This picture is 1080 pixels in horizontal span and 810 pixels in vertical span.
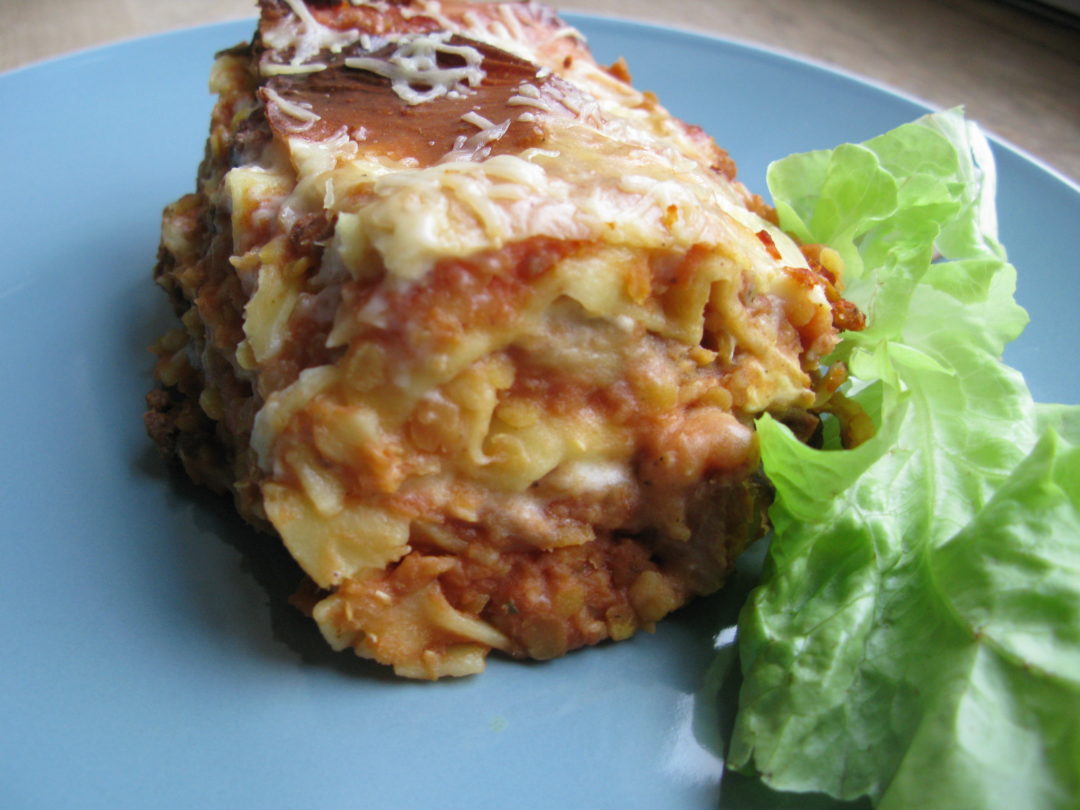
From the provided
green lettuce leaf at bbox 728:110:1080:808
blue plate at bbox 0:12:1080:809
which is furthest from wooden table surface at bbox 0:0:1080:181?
green lettuce leaf at bbox 728:110:1080:808

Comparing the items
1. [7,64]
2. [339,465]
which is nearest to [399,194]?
[339,465]

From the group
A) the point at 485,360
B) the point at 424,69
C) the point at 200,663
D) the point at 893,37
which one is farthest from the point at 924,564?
the point at 893,37

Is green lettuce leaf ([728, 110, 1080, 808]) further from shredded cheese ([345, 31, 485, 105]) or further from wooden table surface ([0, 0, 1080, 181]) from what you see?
wooden table surface ([0, 0, 1080, 181])

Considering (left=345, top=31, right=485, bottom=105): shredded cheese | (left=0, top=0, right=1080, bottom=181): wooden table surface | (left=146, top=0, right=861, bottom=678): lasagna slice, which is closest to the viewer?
(left=146, top=0, right=861, bottom=678): lasagna slice

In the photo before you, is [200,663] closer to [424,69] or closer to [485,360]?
[485,360]

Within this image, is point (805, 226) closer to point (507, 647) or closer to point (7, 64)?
point (507, 647)

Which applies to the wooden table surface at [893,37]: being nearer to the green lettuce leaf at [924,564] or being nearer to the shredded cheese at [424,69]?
the green lettuce leaf at [924,564]

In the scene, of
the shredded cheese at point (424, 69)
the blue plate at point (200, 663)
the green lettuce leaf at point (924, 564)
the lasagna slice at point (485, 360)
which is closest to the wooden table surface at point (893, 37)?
the blue plate at point (200, 663)

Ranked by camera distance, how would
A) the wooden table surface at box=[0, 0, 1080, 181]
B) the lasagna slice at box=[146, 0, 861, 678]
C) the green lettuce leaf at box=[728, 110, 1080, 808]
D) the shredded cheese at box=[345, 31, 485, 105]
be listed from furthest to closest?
the wooden table surface at box=[0, 0, 1080, 181] → the shredded cheese at box=[345, 31, 485, 105] → the lasagna slice at box=[146, 0, 861, 678] → the green lettuce leaf at box=[728, 110, 1080, 808]
